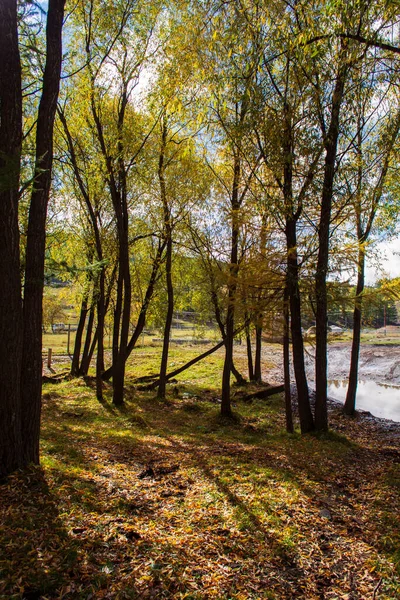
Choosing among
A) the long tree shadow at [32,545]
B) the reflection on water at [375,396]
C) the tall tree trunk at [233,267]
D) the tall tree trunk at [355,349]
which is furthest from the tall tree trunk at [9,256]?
the reflection on water at [375,396]

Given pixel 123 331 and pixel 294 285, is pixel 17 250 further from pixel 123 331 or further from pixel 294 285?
pixel 123 331

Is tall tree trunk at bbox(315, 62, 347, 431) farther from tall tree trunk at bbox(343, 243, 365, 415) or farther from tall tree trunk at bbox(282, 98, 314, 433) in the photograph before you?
tall tree trunk at bbox(343, 243, 365, 415)

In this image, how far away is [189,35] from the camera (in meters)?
6.36

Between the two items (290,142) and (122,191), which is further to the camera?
(122,191)

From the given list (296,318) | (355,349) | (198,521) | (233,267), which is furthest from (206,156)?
(198,521)

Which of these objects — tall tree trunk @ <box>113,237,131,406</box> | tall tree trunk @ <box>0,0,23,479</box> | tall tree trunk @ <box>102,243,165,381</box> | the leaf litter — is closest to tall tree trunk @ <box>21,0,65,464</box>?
tall tree trunk @ <box>0,0,23,479</box>

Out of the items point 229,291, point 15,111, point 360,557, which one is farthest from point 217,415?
point 15,111

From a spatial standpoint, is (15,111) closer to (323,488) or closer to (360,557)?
(360,557)

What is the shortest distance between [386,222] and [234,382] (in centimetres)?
1027

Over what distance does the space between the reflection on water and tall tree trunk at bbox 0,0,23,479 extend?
13236 millimetres

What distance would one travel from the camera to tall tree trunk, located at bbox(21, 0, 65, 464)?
4621 millimetres

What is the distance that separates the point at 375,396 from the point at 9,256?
1804 centimetres

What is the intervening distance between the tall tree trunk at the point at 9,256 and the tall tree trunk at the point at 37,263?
30 cm

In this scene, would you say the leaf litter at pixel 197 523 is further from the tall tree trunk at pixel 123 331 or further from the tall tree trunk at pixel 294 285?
the tall tree trunk at pixel 123 331
